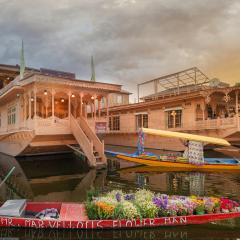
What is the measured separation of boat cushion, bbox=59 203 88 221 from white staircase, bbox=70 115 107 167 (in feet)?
36.8

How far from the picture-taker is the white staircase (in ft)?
70.7

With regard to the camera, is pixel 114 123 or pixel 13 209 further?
pixel 114 123

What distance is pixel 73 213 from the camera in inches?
366

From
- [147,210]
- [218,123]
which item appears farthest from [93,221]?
[218,123]

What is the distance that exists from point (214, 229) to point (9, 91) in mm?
22821

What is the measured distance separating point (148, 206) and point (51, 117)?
16145mm

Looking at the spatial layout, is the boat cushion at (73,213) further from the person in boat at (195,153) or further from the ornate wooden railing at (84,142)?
the person in boat at (195,153)

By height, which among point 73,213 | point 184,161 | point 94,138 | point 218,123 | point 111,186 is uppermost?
point 218,123

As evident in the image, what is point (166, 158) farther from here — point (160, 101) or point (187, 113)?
point (160, 101)

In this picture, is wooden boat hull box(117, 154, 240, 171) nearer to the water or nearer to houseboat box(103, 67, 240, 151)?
the water

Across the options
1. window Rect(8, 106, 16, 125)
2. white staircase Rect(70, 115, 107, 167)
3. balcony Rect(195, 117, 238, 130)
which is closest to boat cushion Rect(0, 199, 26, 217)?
white staircase Rect(70, 115, 107, 167)

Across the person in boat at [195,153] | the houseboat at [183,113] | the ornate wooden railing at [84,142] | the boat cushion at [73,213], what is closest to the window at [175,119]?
the houseboat at [183,113]

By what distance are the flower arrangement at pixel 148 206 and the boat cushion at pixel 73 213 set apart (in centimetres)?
32

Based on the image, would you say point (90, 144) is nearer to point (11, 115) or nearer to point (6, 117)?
point (11, 115)
